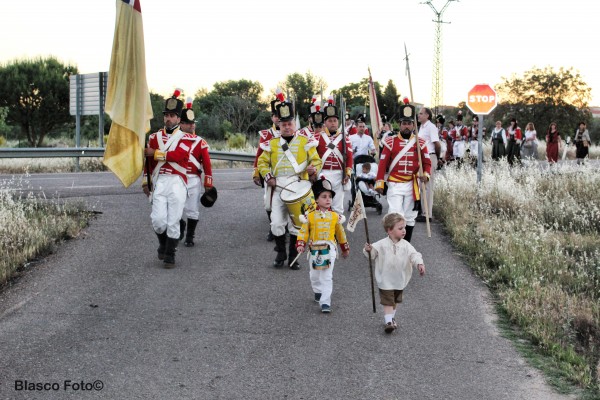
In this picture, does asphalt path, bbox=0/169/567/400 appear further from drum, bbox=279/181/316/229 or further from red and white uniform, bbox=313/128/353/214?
red and white uniform, bbox=313/128/353/214

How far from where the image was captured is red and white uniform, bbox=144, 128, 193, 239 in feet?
31.4

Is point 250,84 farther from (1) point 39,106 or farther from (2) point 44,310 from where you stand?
(2) point 44,310

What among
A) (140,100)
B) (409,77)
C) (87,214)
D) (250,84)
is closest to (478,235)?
(409,77)

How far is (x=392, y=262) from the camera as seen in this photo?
7.32 metres

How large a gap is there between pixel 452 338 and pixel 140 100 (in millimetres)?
4657

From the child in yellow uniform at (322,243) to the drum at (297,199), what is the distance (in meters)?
1.41

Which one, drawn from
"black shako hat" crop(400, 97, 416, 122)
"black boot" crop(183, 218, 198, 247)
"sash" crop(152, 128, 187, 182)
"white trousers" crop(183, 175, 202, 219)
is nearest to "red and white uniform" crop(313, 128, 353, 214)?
"black shako hat" crop(400, 97, 416, 122)

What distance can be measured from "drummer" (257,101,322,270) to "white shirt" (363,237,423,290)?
2.40 meters

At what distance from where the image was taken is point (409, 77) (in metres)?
9.40

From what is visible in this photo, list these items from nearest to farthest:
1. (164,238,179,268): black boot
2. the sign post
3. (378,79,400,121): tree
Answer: (164,238,179,268): black boot
the sign post
(378,79,400,121): tree

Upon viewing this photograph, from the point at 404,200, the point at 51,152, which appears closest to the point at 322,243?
the point at 404,200

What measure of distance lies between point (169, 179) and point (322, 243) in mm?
2689

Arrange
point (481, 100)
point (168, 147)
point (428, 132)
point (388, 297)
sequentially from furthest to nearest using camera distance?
point (481, 100) < point (428, 132) < point (168, 147) < point (388, 297)

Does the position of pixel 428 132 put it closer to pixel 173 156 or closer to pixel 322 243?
pixel 173 156
